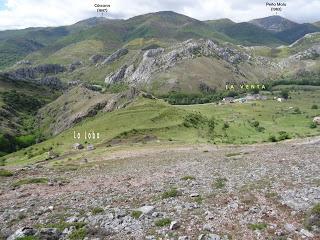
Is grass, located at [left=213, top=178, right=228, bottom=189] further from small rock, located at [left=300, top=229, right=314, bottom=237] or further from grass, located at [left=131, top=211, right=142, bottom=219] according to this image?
small rock, located at [left=300, top=229, right=314, bottom=237]

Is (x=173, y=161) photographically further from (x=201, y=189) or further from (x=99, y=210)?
(x=99, y=210)

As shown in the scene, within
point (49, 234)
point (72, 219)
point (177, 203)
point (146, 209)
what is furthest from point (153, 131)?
point (49, 234)

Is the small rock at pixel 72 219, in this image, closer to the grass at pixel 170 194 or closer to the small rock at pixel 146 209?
the small rock at pixel 146 209

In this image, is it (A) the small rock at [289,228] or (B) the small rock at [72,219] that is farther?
(B) the small rock at [72,219]

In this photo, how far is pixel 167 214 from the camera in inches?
1148

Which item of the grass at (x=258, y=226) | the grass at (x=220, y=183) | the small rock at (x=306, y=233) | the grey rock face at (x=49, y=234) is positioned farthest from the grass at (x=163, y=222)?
the grass at (x=220, y=183)

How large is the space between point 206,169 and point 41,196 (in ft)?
57.1

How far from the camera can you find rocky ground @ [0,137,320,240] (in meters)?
26.2

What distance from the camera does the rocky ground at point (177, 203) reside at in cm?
2617

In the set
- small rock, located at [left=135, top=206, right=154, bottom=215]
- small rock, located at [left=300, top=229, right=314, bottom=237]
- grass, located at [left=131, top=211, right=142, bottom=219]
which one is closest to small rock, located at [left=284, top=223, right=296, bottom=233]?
small rock, located at [left=300, top=229, right=314, bottom=237]

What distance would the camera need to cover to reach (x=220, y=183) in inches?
1458

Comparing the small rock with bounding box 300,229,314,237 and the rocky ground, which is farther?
the rocky ground

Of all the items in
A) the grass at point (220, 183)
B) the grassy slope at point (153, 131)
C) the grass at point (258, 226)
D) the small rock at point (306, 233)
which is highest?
the grass at point (258, 226)

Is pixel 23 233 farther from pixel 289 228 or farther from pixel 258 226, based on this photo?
pixel 289 228
